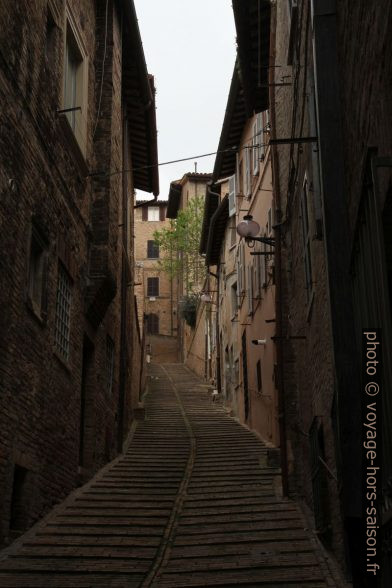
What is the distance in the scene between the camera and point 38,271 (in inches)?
435

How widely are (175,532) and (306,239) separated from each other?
4.30m

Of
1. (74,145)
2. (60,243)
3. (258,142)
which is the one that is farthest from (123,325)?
(60,243)

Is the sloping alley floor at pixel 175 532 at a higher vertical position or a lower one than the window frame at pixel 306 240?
lower

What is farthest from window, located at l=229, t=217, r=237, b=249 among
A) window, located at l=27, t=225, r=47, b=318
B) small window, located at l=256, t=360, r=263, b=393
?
window, located at l=27, t=225, r=47, b=318

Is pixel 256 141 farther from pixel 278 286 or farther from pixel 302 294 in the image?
pixel 302 294

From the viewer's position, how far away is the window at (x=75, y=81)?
13336mm

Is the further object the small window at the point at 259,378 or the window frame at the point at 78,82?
the small window at the point at 259,378

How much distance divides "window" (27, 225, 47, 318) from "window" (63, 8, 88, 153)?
9.39 feet

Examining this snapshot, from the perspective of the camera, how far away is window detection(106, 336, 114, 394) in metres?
17.0

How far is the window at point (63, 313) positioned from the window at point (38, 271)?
3.55 feet

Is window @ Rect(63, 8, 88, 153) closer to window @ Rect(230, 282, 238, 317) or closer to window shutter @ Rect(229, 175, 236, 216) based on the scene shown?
window shutter @ Rect(229, 175, 236, 216)

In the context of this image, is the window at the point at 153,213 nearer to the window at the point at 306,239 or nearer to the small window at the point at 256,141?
the small window at the point at 256,141

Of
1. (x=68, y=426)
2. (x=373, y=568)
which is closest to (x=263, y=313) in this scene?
(x=68, y=426)

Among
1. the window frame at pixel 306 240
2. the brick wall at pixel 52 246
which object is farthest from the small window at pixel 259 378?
the window frame at pixel 306 240
